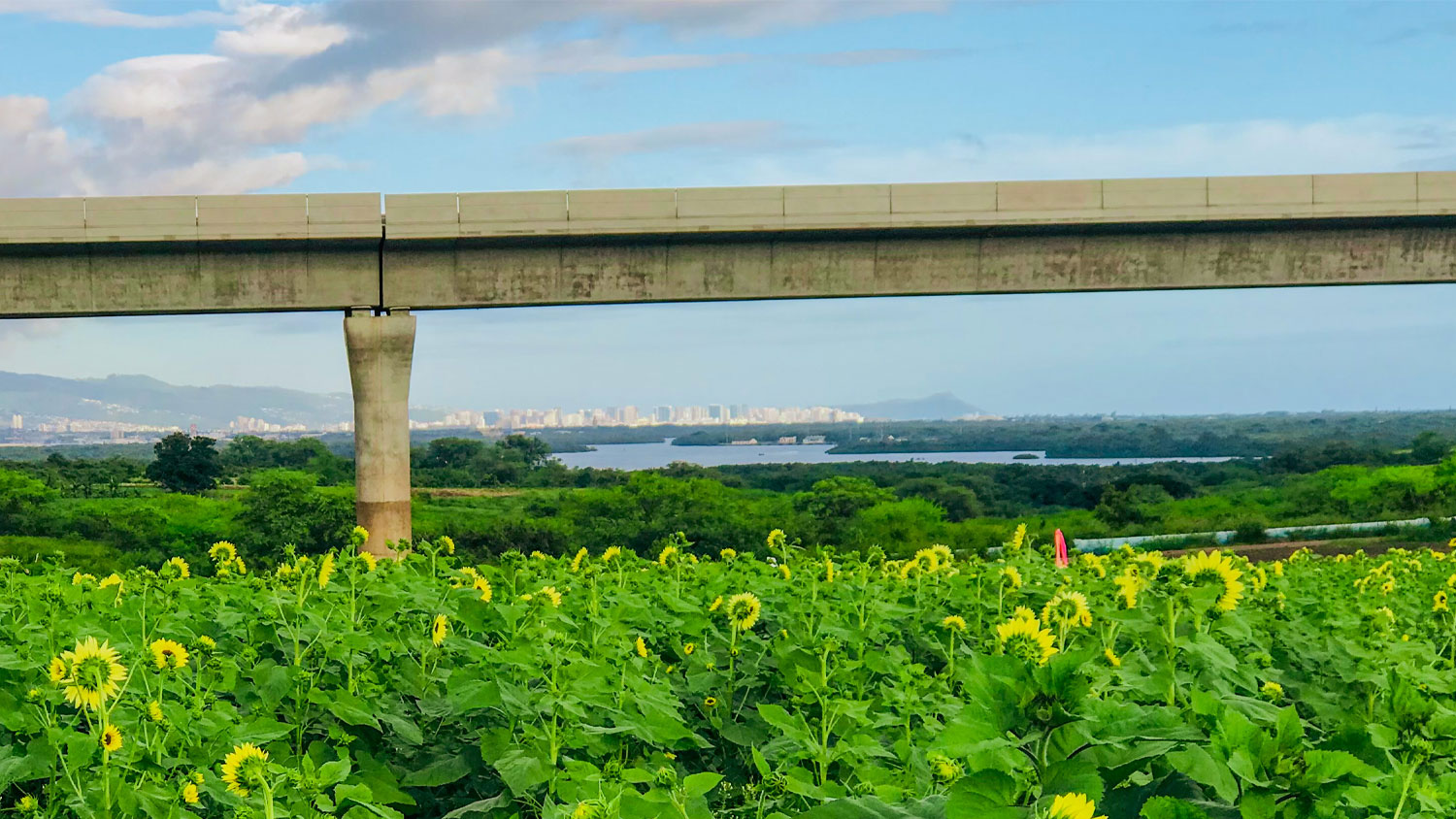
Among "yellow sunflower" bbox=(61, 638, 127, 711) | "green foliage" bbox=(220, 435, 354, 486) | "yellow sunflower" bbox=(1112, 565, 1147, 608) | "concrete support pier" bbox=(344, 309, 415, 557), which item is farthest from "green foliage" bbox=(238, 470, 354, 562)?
"yellow sunflower" bbox=(1112, 565, 1147, 608)

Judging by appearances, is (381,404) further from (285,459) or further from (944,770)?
(944,770)

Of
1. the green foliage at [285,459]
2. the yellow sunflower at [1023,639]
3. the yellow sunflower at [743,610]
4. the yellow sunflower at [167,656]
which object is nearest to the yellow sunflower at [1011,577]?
the yellow sunflower at [743,610]

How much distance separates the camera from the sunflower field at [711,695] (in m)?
1.73

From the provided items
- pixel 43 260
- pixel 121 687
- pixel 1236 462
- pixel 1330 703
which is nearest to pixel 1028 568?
pixel 1330 703

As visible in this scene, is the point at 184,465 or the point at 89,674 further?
the point at 184,465

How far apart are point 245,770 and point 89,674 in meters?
0.80

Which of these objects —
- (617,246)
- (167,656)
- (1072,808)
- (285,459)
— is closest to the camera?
(1072,808)

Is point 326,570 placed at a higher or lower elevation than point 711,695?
higher

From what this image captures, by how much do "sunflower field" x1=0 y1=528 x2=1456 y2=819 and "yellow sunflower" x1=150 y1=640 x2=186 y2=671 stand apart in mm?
14

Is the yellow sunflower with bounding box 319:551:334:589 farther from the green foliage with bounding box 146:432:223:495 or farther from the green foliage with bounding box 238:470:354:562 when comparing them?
the green foliage with bounding box 146:432:223:495

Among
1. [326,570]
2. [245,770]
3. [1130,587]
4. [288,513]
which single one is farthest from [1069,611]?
[288,513]

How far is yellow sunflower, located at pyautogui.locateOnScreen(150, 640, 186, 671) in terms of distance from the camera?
145 inches

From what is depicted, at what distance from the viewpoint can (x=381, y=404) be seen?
1986 centimetres

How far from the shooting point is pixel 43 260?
64.6 ft
